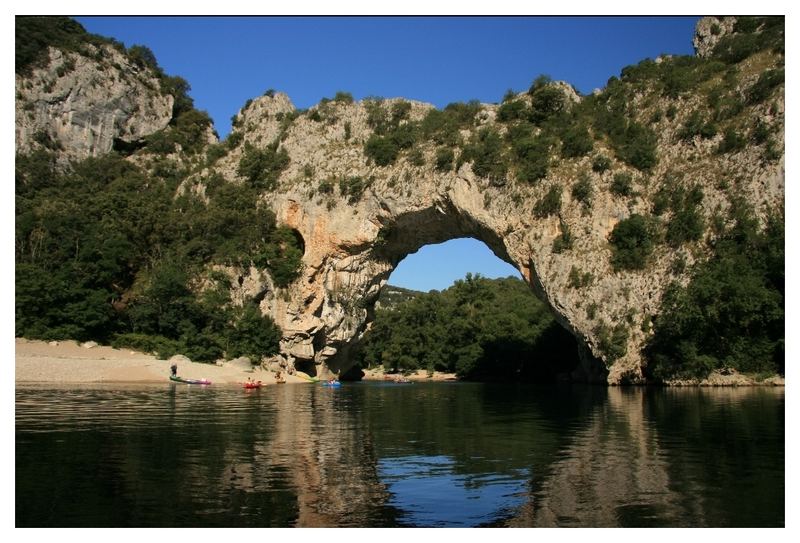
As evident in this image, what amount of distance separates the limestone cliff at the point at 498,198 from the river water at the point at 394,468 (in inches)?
852

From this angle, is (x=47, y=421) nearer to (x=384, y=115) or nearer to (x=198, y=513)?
(x=198, y=513)

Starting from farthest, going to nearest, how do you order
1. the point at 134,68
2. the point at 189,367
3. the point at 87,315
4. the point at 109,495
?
the point at 134,68, the point at 87,315, the point at 189,367, the point at 109,495

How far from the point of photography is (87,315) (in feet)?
148

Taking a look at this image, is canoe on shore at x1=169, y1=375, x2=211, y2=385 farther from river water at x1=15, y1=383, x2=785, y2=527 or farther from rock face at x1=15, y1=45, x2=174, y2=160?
rock face at x1=15, y1=45, x2=174, y2=160

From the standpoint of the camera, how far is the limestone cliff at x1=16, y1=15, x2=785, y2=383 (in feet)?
139

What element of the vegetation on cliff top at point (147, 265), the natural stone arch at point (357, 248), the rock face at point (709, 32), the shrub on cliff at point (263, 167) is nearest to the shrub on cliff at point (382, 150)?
the natural stone arch at point (357, 248)

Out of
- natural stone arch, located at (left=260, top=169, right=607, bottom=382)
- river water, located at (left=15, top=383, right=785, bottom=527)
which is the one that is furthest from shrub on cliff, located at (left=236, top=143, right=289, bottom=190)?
river water, located at (left=15, top=383, right=785, bottom=527)

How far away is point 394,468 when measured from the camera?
12023mm

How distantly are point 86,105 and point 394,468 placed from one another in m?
72.9

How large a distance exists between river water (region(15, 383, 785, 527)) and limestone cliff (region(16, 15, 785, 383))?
21635 mm

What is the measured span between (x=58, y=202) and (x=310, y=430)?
45.8 m

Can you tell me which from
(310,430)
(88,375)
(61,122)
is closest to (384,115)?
(88,375)

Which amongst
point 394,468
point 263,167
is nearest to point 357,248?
point 263,167

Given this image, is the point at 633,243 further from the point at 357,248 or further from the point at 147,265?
the point at 147,265
